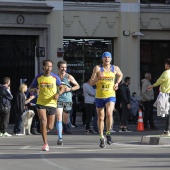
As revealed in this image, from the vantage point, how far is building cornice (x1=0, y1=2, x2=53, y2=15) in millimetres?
27219

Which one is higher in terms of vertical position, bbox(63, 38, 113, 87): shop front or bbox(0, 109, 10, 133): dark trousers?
bbox(63, 38, 113, 87): shop front

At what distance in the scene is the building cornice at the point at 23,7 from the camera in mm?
27219

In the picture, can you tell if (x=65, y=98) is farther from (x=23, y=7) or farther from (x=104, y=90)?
(x=23, y=7)

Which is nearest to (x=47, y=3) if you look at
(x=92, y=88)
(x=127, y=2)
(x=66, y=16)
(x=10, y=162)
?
(x=66, y=16)

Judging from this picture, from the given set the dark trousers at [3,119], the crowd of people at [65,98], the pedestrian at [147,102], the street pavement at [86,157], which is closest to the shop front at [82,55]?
the pedestrian at [147,102]

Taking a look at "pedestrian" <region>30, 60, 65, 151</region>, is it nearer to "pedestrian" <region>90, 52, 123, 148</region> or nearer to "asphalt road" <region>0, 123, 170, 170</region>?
"asphalt road" <region>0, 123, 170, 170</region>

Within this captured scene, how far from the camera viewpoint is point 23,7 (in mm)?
27391

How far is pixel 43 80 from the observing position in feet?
49.7

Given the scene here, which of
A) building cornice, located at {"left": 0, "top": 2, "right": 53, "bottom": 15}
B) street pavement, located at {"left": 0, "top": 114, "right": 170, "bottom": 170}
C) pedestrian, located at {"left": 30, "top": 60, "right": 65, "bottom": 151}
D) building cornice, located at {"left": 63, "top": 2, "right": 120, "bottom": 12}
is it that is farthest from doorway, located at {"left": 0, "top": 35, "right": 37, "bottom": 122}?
pedestrian, located at {"left": 30, "top": 60, "right": 65, "bottom": 151}

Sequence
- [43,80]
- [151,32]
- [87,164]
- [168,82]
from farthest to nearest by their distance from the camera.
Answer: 1. [151,32]
2. [168,82]
3. [43,80]
4. [87,164]

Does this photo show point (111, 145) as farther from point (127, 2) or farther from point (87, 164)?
point (127, 2)

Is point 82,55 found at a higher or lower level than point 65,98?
higher

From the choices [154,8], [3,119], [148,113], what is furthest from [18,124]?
[154,8]

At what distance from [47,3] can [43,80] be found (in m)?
13.3
